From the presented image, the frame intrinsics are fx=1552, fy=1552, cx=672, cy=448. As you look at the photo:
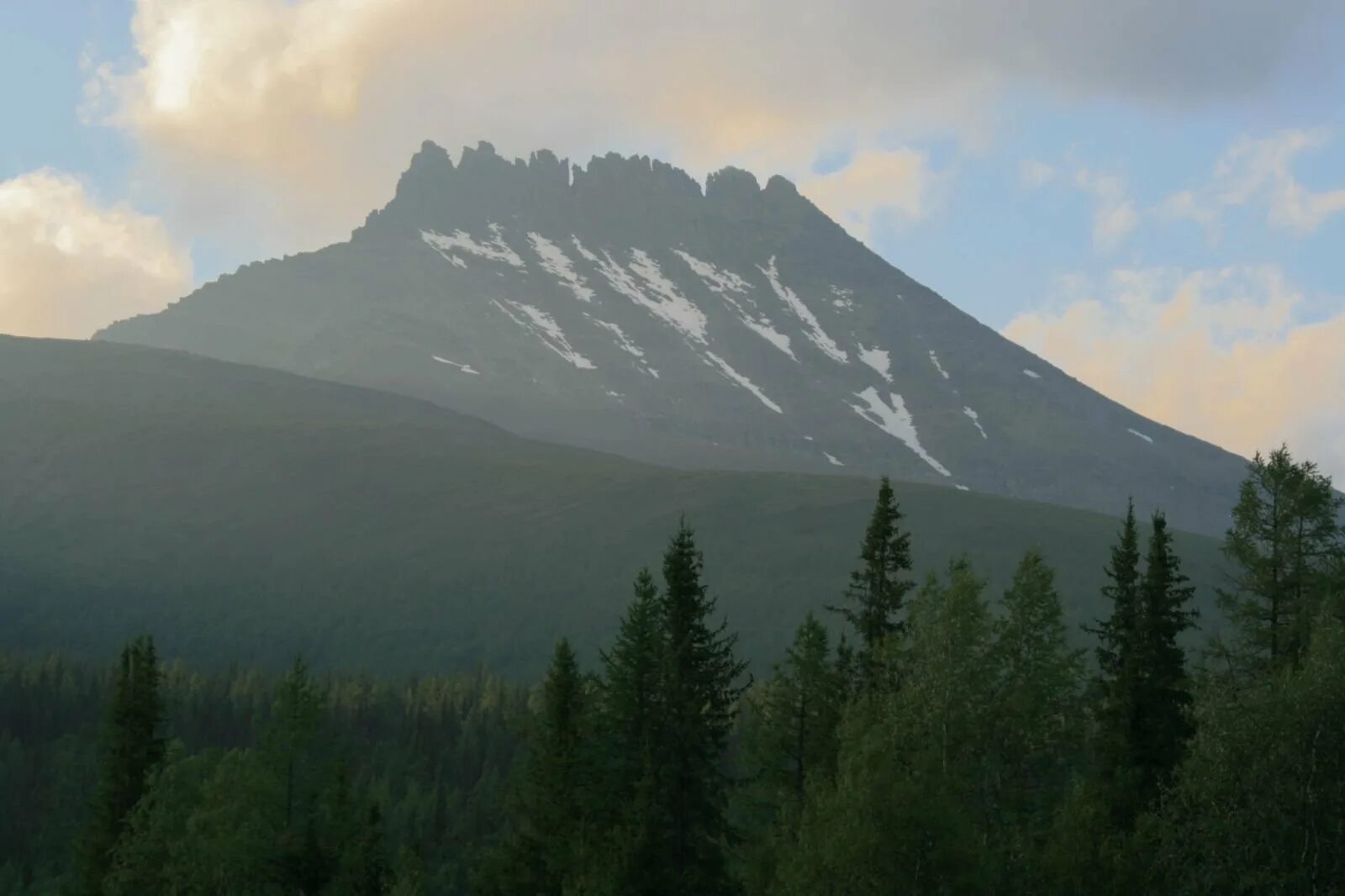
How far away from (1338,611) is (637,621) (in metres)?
20.3

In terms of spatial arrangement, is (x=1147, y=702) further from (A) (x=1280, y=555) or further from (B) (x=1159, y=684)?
(A) (x=1280, y=555)

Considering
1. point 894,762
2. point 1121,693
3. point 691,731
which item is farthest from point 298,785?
point 1121,693

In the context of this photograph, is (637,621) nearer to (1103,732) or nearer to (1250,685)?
(1103,732)

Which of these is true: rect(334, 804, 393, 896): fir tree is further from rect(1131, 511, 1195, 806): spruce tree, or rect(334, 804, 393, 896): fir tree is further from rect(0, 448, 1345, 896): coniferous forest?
rect(1131, 511, 1195, 806): spruce tree

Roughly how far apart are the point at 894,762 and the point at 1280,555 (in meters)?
14.2

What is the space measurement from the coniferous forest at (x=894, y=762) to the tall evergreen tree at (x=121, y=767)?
0.33 ft

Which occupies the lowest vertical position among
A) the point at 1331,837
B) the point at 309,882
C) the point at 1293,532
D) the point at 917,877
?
the point at 309,882

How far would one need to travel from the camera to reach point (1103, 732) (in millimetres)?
46219

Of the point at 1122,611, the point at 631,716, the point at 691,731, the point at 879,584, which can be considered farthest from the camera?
the point at 879,584

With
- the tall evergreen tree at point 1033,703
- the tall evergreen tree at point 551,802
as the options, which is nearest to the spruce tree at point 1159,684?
the tall evergreen tree at point 1033,703

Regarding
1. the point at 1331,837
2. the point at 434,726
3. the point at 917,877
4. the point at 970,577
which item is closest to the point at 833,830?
the point at 917,877

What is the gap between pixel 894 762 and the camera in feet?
137

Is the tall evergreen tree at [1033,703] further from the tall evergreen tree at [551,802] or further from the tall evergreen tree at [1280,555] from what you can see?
the tall evergreen tree at [551,802]

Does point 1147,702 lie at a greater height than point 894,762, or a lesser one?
greater
